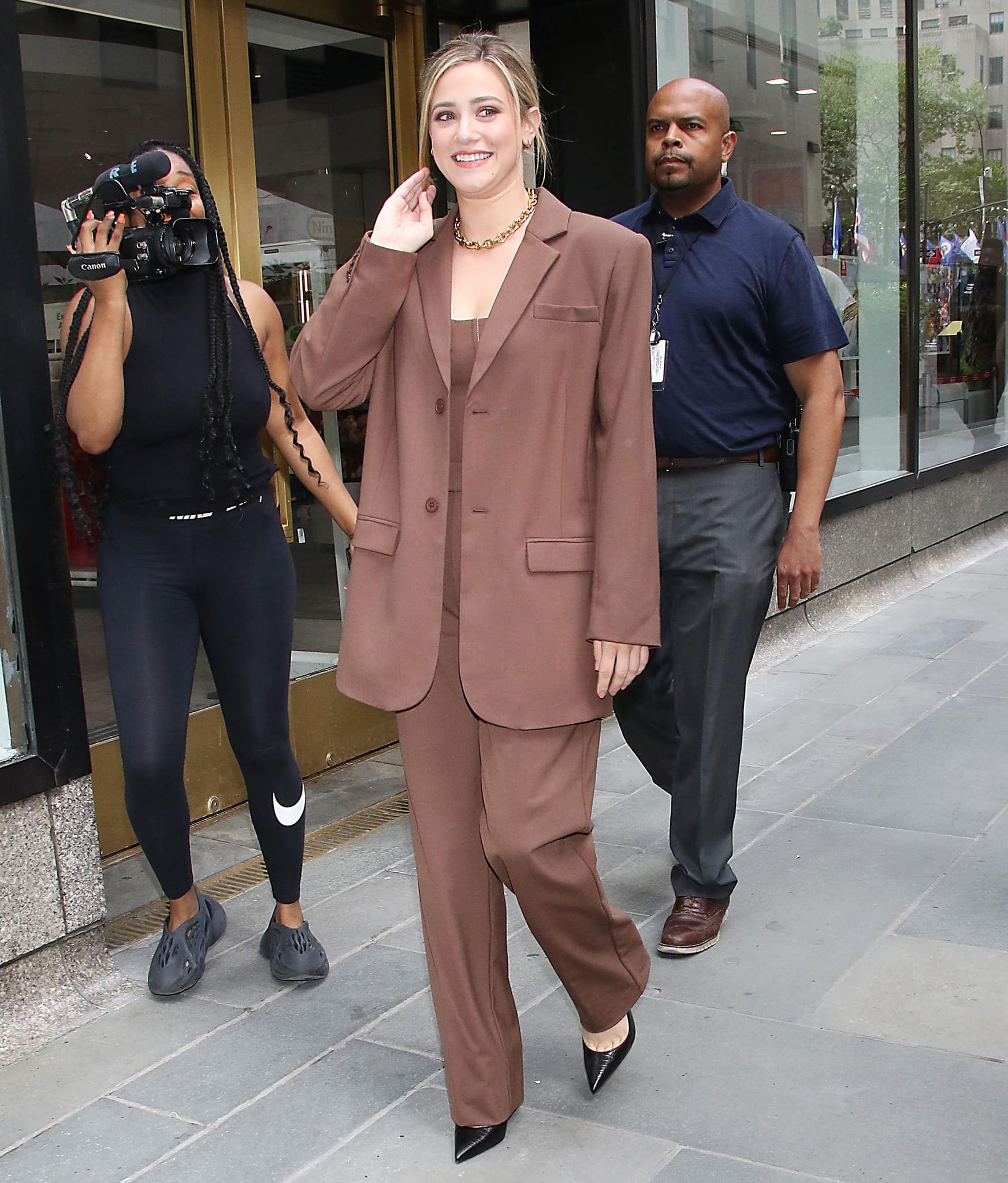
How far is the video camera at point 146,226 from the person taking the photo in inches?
115

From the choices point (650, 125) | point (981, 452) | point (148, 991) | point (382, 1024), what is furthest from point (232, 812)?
point (981, 452)

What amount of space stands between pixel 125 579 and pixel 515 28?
3480 millimetres

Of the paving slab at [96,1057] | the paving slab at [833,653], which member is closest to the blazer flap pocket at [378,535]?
the paving slab at [96,1057]

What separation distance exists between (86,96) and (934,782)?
356 cm

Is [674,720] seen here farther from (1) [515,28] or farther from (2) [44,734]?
(1) [515,28]

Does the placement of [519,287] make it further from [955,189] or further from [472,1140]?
[955,189]

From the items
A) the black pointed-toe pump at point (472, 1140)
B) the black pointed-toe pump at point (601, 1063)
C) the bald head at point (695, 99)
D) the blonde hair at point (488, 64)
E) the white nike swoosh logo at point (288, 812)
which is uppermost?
the bald head at point (695, 99)

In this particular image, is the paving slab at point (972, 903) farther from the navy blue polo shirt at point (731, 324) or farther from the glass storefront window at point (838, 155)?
the glass storefront window at point (838, 155)

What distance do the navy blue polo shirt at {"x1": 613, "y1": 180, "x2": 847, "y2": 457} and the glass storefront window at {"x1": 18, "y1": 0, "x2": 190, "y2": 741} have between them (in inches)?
68.5

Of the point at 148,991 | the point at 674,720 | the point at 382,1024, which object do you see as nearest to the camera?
the point at 382,1024

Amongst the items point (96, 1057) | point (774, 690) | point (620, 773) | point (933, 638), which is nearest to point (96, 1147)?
point (96, 1057)

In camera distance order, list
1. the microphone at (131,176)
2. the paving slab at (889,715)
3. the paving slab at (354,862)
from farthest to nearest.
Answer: the paving slab at (889,715)
the paving slab at (354,862)
the microphone at (131,176)

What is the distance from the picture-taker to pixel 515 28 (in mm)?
5703

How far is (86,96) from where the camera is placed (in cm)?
424
